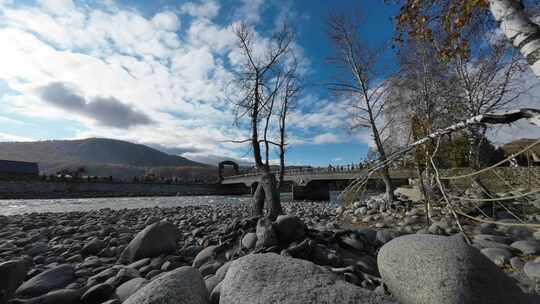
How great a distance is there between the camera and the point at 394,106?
12461 mm

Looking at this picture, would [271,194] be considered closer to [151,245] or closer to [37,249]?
[151,245]

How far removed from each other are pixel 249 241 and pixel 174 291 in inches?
91.1

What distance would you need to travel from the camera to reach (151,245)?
470cm

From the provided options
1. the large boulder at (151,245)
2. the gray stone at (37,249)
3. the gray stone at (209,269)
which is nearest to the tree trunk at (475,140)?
the gray stone at (209,269)

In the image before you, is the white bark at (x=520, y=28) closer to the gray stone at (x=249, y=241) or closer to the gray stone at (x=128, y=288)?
the gray stone at (x=249, y=241)

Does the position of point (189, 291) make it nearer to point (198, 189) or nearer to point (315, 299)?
point (315, 299)

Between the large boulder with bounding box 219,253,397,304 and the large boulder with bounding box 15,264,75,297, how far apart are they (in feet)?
9.70

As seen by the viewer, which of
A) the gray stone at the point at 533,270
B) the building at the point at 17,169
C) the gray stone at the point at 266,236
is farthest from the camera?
the building at the point at 17,169

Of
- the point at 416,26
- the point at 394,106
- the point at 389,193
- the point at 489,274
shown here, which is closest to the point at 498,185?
the point at 389,193

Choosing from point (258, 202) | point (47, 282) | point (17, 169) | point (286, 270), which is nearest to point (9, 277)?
point (47, 282)

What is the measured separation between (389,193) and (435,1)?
958 cm

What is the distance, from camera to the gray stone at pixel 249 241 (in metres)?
4.06

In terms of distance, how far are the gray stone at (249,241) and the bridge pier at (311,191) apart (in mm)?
37585

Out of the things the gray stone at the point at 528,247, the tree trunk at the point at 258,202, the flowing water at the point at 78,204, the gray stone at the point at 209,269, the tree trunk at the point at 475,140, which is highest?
the tree trunk at the point at 475,140
